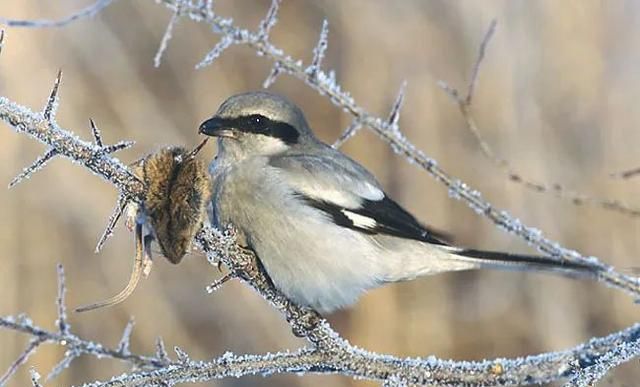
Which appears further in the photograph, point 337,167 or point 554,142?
point 554,142

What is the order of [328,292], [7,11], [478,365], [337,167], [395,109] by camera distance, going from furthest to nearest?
[7,11], [337,167], [328,292], [395,109], [478,365]

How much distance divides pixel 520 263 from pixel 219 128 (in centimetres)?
82

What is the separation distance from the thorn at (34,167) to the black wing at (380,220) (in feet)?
2.88

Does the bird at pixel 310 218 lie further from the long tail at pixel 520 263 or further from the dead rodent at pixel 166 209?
the dead rodent at pixel 166 209

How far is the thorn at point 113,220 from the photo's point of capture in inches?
53.4

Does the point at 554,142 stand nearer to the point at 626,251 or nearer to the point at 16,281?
the point at 626,251

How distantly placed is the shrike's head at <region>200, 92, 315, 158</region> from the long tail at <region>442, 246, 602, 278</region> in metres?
0.52

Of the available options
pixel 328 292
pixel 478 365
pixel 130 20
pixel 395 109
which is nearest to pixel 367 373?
pixel 478 365

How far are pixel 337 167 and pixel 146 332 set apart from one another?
2.76 m

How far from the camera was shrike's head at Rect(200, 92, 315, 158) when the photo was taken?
2.26 m

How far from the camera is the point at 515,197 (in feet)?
14.8

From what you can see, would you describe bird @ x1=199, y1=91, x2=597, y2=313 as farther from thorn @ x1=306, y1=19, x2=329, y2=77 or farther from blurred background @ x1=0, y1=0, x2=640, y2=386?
blurred background @ x1=0, y1=0, x2=640, y2=386

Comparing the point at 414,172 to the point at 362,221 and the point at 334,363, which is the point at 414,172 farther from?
the point at 334,363

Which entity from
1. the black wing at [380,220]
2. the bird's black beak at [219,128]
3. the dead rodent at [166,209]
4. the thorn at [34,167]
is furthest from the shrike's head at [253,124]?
the thorn at [34,167]
